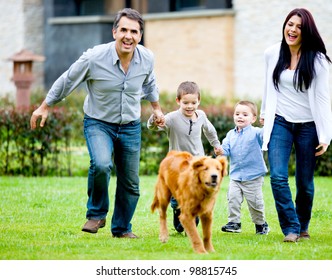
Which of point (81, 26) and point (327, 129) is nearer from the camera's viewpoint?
point (327, 129)

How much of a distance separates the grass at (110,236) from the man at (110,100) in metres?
0.60

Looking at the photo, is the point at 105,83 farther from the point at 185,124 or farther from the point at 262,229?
Answer: the point at 262,229

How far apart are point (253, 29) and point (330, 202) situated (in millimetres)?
12800

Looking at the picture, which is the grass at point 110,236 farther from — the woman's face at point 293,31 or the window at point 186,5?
the window at point 186,5

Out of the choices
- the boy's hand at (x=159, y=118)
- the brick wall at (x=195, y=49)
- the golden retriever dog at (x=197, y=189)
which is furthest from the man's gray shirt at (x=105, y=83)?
the brick wall at (x=195, y=49)

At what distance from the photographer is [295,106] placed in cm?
832

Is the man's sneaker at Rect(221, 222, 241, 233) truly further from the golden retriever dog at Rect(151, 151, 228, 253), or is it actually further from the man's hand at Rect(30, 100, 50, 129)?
the man's hand at Rect(30, 100, 50, 129)

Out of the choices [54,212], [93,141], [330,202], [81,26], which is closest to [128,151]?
[93,141]

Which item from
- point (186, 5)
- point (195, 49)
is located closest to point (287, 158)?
point (195, 49)

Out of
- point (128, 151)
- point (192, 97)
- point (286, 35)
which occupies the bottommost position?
point (128, 151)

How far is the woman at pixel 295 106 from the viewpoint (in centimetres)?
823

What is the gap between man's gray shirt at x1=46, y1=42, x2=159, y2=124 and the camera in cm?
809

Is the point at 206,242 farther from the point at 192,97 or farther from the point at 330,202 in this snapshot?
the point at 330,202

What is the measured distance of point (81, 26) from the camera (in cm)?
2775
